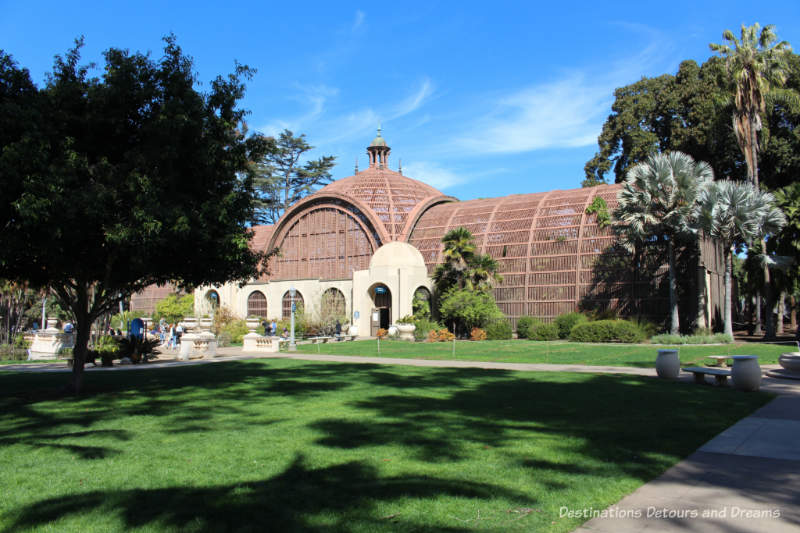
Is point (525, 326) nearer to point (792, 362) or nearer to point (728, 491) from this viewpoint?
point (792, 362)

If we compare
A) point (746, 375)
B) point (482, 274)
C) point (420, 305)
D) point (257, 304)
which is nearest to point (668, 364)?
point (746, 375)

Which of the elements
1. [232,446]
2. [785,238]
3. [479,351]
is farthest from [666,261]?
[232,446]

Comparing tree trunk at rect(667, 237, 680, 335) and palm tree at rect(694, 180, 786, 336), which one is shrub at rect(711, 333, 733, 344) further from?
tree trunk at rect(667, 237, 680, 335)

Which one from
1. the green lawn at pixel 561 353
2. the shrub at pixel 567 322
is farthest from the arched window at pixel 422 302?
the green lawn at pixel 561 353

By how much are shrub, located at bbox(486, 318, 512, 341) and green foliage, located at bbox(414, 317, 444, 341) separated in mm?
2863

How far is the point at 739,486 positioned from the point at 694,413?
4.13m

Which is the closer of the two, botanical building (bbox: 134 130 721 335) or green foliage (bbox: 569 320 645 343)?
green foliage (bbox: 569 320 645 343)

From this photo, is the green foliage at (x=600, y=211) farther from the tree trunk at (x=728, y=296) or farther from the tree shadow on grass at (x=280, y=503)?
the tree shadow on grass at (x=280, y=503)

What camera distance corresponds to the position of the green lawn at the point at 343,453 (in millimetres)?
4980

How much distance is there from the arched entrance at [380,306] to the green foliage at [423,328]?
3.95 m

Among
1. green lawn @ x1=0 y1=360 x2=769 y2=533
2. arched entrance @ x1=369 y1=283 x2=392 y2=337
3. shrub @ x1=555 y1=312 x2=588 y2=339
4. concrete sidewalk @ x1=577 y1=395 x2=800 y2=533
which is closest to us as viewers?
concrete sidewalk @ x1=577 y1=395 x2=800 y2=533

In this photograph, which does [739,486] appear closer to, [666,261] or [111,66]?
[111,66]

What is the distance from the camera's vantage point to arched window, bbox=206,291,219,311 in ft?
157

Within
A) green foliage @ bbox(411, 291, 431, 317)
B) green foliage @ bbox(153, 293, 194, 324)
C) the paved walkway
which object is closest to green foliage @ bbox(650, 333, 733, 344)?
green foliage @ bbox(411, 291, 431, 317)
